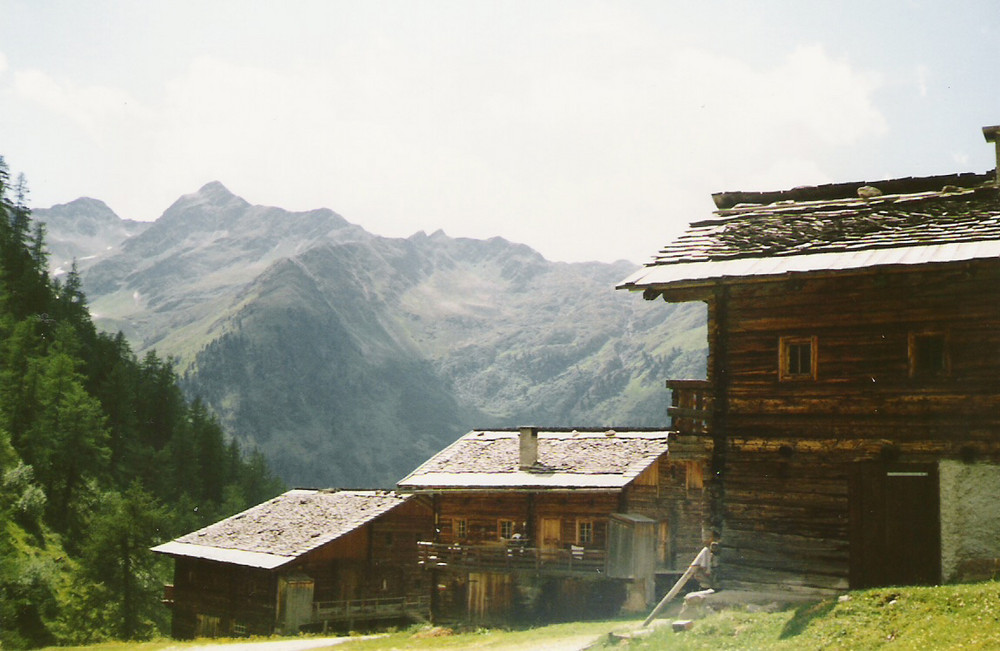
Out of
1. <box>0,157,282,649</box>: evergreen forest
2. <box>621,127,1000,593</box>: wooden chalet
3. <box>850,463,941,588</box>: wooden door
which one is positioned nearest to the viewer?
<box>621,127,1000,593</box>: wooden chalet

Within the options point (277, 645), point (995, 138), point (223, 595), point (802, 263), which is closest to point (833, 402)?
point (802, 263)

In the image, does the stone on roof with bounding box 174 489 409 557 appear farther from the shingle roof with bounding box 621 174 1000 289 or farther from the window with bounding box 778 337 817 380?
the window with bounding box 778 337 817 380

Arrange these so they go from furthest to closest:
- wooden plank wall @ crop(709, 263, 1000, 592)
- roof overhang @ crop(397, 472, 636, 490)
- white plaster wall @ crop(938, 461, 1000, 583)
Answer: roof overhang @ crop(397, 472, 636, 490), wooden plank wall @ crop(709, 263, 1000, 592), white plaster wall @ crop(938, 461, 1000, 583)

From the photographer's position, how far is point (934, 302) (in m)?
18.4

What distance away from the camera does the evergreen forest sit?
51562mm

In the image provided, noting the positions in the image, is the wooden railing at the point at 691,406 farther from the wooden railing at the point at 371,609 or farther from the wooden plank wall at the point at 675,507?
the wooden railing at the point at 371,609

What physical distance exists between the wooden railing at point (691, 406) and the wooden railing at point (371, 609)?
26.8 metres

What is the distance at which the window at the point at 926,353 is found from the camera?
60.0 feet

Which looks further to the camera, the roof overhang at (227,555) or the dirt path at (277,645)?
the roof overhang at (227,555)

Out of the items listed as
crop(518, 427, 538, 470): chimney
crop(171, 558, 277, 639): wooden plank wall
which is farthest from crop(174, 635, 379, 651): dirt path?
crop(518, 427, 538, 470): chimney

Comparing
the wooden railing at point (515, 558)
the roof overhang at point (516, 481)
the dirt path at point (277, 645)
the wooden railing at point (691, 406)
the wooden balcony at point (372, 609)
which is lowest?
the wooden balcony at point (372, 609)

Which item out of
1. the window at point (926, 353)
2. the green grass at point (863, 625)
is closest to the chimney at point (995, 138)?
the window at point (926, 353)

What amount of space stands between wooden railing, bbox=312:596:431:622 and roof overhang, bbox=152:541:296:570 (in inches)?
128

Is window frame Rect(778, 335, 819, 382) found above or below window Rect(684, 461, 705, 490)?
above
